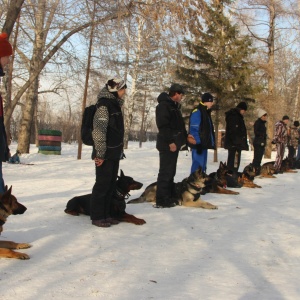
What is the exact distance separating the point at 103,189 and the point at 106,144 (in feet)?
1.90

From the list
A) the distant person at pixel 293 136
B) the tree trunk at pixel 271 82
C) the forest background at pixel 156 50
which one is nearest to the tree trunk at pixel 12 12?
the forest background at pixel 156 50

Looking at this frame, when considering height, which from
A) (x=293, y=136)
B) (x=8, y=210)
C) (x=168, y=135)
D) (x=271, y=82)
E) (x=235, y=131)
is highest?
(x=271, y=82)

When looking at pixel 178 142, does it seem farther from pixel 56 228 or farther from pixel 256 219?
pixel 56 228

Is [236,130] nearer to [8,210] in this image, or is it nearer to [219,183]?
[219,183]

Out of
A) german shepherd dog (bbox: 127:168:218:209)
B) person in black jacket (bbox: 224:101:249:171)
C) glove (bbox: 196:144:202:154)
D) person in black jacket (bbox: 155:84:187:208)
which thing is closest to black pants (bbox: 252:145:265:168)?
person in black jacket (bbox: 224:101:249:171)

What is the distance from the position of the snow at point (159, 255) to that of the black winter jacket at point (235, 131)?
2.60m

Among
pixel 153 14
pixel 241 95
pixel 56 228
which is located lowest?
pixel 56 228

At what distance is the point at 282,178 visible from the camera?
10.7m

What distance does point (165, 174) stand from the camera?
5.68 m

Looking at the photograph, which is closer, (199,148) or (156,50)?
(199,148)

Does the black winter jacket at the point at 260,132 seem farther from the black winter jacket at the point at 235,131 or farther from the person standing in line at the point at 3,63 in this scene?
the person standing in line at the point at 3,63

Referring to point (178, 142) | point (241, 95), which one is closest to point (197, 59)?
point (241, 95)

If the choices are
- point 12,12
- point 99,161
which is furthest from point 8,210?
point 12,12

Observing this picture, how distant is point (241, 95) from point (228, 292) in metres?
15.2
